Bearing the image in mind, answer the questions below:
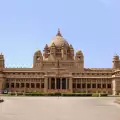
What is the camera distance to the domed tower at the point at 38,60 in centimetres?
12281

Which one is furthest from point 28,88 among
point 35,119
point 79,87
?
point 35,119

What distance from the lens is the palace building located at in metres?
109

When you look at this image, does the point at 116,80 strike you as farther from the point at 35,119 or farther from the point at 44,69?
the point at 35,119

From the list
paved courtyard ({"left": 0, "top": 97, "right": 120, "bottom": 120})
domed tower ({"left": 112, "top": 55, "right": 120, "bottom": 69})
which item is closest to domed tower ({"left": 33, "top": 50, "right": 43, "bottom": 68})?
domed tower ({"left": 112, "top": 55, "right": 120, "bottom": 69})

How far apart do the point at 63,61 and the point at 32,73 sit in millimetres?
14324

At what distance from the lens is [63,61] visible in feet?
406

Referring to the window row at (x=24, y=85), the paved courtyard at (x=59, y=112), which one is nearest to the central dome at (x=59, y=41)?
the window row at (x=24, y=85)

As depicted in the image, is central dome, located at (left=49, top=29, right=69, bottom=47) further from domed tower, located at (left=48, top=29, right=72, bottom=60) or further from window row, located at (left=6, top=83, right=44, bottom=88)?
window row, located at (left=6, top=83, right=44, bottom=88)

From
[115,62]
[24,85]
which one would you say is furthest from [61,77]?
[115,62]

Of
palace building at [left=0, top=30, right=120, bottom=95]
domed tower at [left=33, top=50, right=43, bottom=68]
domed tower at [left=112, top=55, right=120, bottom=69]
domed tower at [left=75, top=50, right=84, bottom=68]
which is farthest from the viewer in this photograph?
domed tower at [left=112, top=55, right=120, bottom=69]

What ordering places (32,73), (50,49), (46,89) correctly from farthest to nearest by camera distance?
(50,49) < (32,73) < (46,89)

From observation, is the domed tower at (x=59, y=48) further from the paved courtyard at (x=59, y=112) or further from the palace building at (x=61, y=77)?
the paved courtyard at (x=59, y=112)

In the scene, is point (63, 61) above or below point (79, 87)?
above

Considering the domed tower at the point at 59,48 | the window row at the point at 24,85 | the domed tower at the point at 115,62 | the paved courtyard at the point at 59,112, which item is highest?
the domed tower at the point at 59,48
